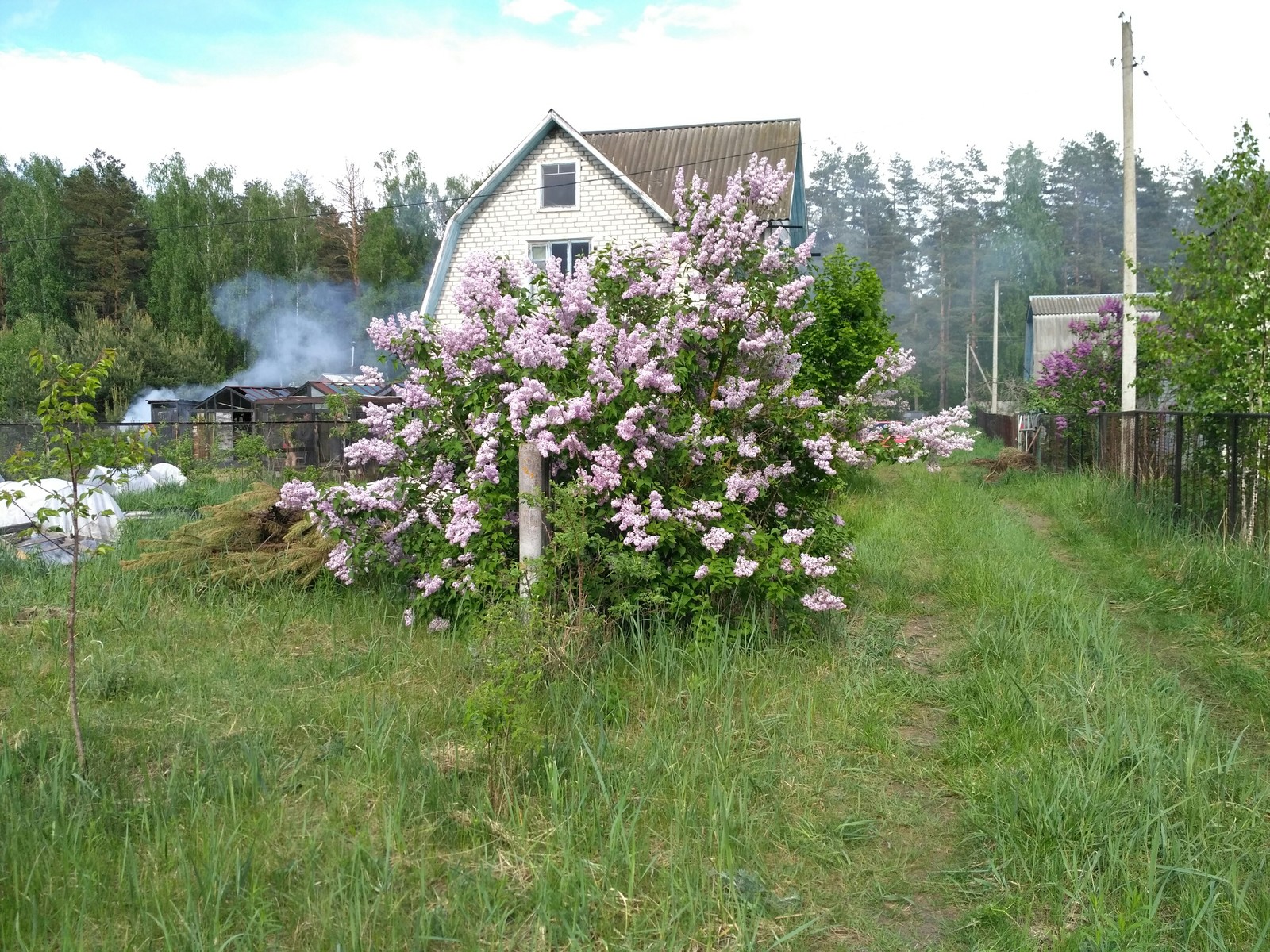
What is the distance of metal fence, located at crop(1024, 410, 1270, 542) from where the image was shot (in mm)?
8219

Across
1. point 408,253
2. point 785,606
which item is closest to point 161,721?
point 785,606

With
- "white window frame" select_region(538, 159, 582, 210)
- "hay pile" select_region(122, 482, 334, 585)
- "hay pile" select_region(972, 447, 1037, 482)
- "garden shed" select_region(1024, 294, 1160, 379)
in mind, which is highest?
"white window frame" select_region(538, 159, 582, 210)

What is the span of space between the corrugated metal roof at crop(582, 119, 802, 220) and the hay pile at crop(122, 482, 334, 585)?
1870 centimetres

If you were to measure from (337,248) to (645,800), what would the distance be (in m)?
54.8

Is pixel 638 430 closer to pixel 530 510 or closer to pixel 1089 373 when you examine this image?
pixel 530 510

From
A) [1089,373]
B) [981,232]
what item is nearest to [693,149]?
[1089,373]

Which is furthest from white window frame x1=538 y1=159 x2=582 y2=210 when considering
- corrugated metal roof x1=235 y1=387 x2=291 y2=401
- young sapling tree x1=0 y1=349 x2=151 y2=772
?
young sapling tree x1=0 y1=349 x2=151 y2=772

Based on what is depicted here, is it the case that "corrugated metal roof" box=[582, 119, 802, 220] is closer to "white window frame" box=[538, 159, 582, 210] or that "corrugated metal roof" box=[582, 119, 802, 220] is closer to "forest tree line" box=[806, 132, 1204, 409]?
"white window frame" box=[538, 159, 582, 210]

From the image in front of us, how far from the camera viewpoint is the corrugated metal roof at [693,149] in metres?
25.3

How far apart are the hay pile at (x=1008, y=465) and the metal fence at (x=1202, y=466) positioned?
4187 millimetres

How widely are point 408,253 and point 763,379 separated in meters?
48.8

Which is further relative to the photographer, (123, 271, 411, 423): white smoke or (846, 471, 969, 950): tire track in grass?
(123, 271, 411, 423): white smoke

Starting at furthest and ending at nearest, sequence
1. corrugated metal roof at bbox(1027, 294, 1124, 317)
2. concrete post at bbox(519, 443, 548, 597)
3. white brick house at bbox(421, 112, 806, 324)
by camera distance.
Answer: corrugated metal roof at bbox(1027, 294, 1124, 317), white brick house at bbox(421, 112, 806, 324), concrete post at bbox(519, 443, 548, 597)

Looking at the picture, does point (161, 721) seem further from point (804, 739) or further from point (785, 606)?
point (785, 606)
